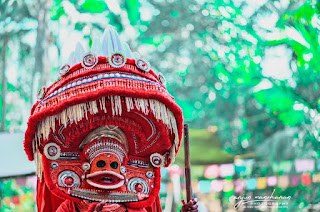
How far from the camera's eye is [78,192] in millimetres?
2549

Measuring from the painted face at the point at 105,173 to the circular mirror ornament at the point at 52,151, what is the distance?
0.25m

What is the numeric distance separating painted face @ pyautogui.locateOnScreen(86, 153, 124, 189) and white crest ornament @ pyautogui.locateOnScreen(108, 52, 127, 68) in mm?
609

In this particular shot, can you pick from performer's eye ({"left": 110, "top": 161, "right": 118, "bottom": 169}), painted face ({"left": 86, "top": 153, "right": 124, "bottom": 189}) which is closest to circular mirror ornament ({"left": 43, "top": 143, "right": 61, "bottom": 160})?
painted face ({"left": 86, "top": 153, "right": 124, "bottom": 189})

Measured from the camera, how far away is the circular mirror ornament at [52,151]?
2.55 meters

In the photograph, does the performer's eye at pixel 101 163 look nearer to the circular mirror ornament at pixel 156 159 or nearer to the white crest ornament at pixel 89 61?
the circular mirror ornament at pixel 156 159

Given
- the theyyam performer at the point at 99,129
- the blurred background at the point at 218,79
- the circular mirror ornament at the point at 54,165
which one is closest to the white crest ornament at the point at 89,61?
the theyyam performer at the point at 99,129

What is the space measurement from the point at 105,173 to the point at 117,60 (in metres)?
0.76

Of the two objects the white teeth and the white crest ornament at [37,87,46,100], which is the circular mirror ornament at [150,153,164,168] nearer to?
the white teeth

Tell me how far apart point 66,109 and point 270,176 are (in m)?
10.2

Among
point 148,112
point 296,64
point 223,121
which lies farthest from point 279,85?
point 148,112

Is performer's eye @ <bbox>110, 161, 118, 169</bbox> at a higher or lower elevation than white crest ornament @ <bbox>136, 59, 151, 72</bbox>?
lower

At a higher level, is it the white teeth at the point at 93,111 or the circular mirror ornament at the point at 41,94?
the circular mirror ornament at the point at 41,94

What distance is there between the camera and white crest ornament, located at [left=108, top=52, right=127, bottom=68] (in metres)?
2.54

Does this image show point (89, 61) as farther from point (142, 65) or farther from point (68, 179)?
point (68, 179)
